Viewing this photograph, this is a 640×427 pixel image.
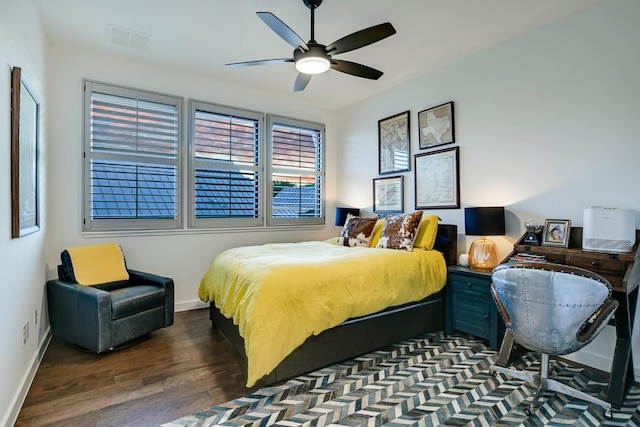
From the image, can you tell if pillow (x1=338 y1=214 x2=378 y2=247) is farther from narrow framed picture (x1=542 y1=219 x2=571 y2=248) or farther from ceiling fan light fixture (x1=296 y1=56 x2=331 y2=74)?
ceiling fan light fixture (x1=296 y1=56 x2=331 y2=74)

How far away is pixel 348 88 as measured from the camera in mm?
4352

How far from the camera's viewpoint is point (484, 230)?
2936mm

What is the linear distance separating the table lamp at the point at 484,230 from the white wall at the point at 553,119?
17 cm

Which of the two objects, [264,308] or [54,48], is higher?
[54,48]

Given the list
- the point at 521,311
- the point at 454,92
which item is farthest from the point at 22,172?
the point at 454,92

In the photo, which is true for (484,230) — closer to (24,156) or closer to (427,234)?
(427,234)

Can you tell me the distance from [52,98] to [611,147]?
198 inches

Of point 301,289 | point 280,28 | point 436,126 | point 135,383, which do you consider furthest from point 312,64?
point 135,383

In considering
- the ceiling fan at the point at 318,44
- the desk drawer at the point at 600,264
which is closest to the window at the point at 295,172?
the ceiling fan at the point at 318,44

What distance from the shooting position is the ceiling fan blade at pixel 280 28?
217 cm

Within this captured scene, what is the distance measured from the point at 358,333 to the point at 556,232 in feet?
5.89

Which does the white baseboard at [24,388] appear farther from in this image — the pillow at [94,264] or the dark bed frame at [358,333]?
the dark bed frame at [358,333]

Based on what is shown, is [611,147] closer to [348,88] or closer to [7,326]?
[348,88]

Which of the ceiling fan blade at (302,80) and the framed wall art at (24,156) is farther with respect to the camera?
the ceiling fan blade at (302,80)
